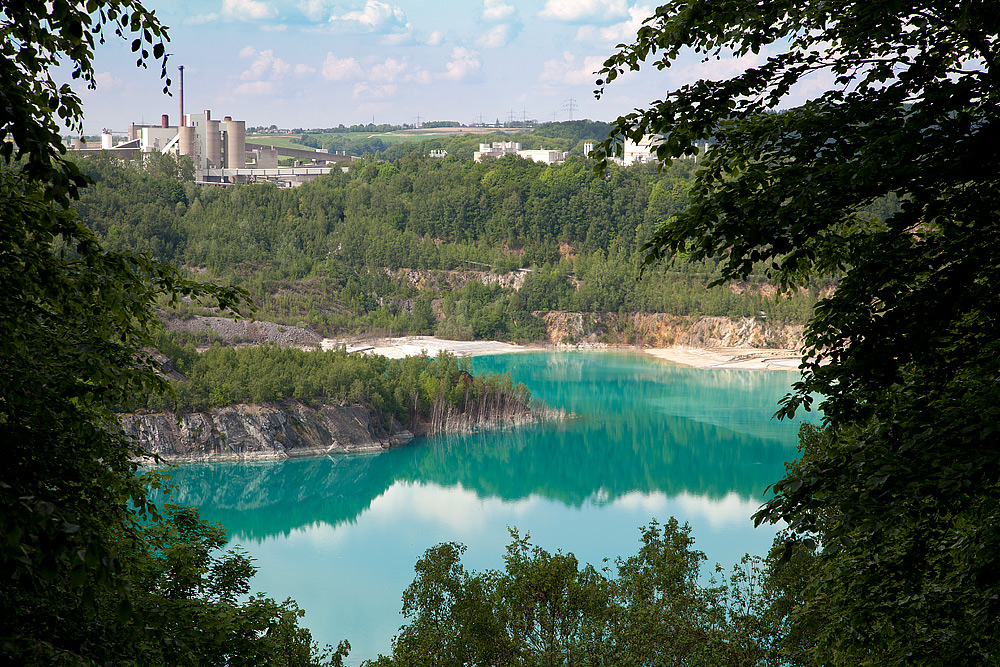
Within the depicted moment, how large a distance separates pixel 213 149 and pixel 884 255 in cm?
8923

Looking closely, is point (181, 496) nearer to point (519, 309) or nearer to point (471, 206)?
point (519, 309)

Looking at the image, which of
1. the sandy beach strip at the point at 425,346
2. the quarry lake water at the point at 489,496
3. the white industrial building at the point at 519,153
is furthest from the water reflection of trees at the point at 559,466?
the white industrial building at the point at 519,153

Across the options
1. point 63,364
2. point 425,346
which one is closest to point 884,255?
point 63,364

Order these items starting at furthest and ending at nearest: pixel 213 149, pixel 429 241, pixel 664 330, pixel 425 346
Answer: pixel 213 149 → pixel 429 241 → pixel 664 330 → pixel 425 346

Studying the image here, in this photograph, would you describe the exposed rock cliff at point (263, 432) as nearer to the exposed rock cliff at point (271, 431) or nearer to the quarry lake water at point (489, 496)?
the exposed rock cliff at point (271, 431)

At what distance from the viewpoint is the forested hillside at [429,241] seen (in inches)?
2576

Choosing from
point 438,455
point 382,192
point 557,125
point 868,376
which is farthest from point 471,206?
point 868,376

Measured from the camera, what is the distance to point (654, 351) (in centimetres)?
6419

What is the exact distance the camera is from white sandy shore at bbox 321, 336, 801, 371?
57.1m

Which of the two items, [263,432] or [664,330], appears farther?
[664,330]

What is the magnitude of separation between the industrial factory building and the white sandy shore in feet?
105

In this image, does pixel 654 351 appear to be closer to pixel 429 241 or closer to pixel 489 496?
pixel 429 241

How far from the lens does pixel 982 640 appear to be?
3.45 m

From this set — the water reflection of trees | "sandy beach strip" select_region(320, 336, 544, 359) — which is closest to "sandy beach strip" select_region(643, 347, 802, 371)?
"sandy beach strip" select_region(320, 336, 544, 359)
